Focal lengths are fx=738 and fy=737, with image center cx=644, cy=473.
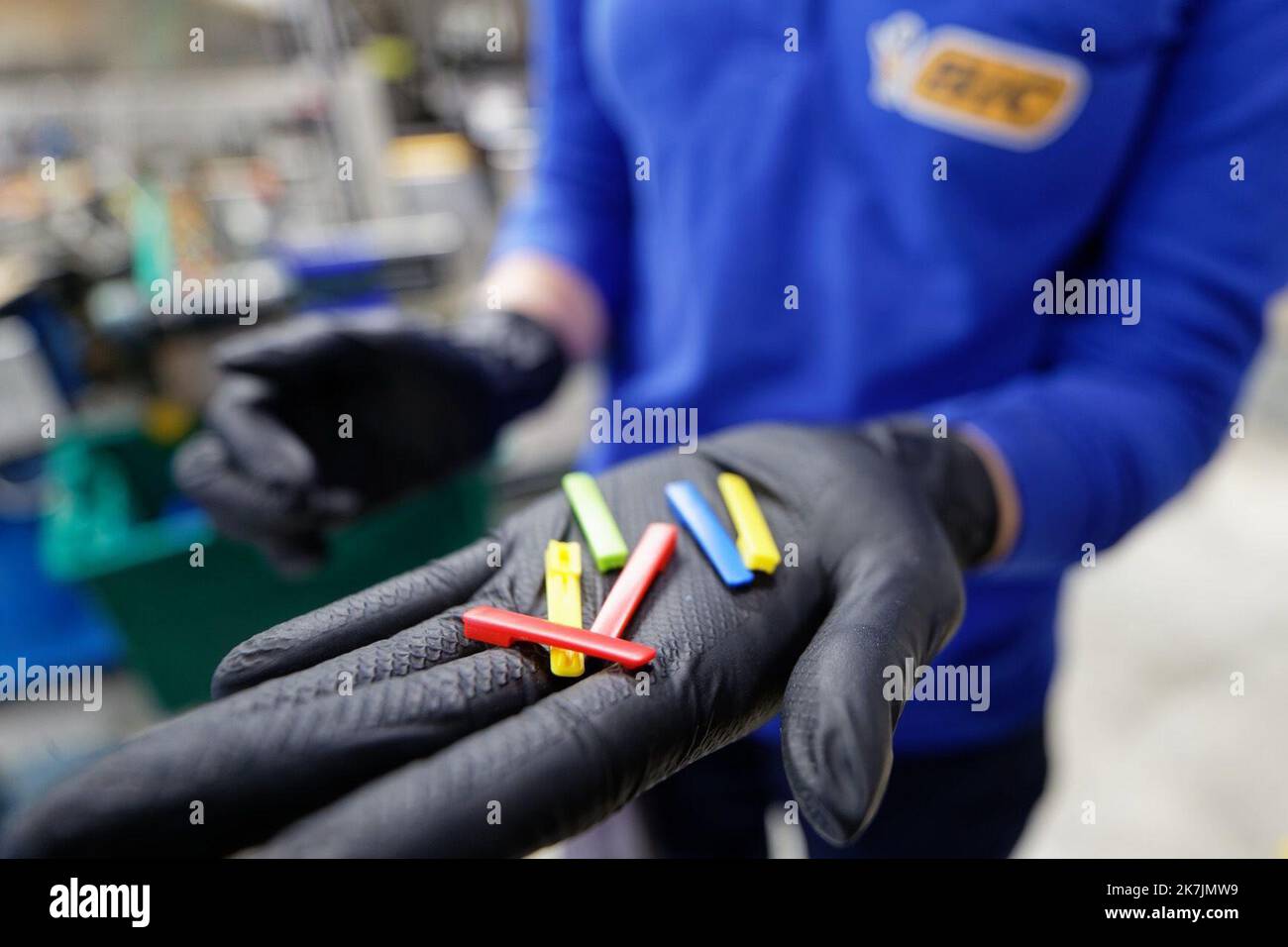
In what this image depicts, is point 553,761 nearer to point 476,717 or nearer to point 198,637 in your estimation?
point 476,717

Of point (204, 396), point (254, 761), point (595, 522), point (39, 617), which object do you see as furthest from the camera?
point (204, 396)

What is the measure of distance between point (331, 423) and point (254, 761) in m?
Result: 0.37

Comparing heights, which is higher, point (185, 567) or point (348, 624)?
point (348, 624)

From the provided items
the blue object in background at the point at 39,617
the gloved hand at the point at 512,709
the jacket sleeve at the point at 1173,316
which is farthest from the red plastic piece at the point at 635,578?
the blue object in background at the point at 39,617

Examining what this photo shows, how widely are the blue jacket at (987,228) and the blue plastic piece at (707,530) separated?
0.61 feet

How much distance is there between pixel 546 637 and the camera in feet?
0.78

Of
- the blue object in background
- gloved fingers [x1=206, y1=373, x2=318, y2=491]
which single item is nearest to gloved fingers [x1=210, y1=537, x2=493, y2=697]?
gloved fingers [x1=206, y1=373, x2=318, y2=491]

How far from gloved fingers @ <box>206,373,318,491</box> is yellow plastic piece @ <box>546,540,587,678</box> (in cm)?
25

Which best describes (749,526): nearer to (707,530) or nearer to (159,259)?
(707,530)

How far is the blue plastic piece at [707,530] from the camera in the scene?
277 mm

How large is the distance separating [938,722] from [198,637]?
2.14 ft

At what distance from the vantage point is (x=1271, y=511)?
1.62 m

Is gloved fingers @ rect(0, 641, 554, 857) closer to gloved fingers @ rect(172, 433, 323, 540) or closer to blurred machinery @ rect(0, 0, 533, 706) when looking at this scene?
gloved fingers @ rect(172, 433, 323, 540)

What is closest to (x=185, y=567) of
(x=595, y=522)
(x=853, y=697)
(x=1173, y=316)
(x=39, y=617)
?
(x=39, y=617)
